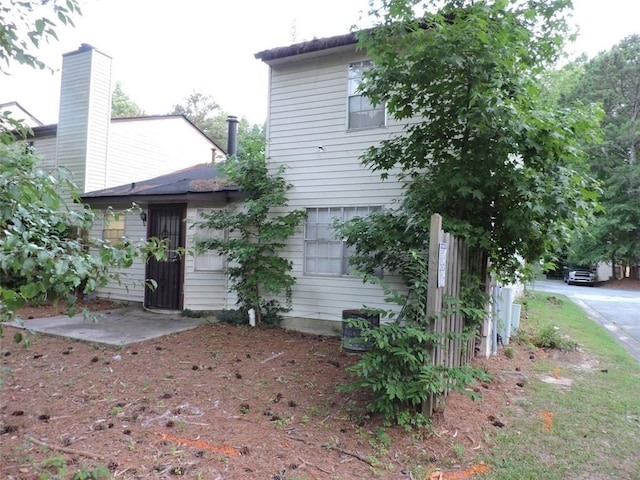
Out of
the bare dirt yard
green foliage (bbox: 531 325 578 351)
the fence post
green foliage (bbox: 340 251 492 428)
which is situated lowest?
the bare dirt yard

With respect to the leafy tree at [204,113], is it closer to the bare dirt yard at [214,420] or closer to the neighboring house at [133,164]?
the neighboring house at [133,164]

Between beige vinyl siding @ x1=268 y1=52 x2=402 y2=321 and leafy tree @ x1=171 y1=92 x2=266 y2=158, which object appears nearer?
beige vinyl siding @ x1=268 y1=52 x2=402 y2=321

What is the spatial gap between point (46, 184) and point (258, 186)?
5658 millimetres

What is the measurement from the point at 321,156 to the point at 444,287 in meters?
4.35

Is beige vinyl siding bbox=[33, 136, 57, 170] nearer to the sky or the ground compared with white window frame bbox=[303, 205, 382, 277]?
nearer to the sky

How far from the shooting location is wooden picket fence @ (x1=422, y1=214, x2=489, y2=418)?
371cm

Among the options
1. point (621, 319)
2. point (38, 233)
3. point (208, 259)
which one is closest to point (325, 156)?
point (208, 259)

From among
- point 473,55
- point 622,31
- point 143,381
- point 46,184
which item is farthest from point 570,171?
point 622,31

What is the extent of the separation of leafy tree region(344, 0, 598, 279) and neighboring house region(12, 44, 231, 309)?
4678 millimetres

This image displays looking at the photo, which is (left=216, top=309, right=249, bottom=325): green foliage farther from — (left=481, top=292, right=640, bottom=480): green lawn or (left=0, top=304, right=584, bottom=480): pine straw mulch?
(left=481, top=292, right=640, bottom=480): green lawn

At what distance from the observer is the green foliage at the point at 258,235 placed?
7.40 m

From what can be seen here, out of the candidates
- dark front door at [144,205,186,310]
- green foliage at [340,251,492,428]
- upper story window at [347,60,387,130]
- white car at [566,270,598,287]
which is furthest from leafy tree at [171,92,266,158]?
green foliage at [340,251,492,428]

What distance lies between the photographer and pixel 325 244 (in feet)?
25.0

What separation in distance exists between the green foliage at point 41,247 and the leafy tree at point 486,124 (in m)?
3.32
